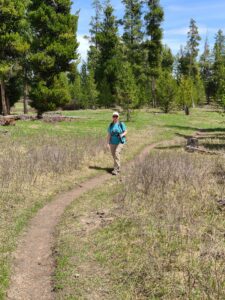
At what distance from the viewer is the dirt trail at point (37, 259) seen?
6.64 metres

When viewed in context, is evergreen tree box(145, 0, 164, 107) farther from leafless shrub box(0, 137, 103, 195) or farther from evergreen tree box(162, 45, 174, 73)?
leafless shrub box(0, 137, 103, 195)

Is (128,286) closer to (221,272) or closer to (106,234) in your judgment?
(221,272)

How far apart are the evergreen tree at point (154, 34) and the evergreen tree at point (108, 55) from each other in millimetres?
4851

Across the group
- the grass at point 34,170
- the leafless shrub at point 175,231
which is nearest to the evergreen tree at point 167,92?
the grass at point 34,170

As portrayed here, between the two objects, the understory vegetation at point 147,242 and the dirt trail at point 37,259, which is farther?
the dirt trail at point 37,259

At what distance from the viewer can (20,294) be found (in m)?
6.54

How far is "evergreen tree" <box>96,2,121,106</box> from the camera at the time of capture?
190 feet

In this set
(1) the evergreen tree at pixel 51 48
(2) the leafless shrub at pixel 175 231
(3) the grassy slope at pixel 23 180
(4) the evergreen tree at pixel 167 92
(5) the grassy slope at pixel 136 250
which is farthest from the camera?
(4) the evergreen tree at pixel 167 92

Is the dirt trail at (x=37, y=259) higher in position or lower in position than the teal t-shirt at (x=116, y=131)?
lower

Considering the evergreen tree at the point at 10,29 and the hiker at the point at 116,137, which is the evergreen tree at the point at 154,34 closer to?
the evergreen tree at the point at 10,29

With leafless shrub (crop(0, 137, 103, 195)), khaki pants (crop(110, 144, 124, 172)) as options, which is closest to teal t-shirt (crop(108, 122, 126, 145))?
khaki pants (crop(110, 144, 124, 172))

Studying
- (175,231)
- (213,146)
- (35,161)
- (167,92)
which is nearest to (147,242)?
(175,231)

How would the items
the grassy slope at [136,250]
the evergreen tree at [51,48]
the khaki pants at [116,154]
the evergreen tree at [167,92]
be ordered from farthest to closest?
the evergreen tree at [167,92]
the evergreen tree at [51,48]
the khaki pants at [116,154]
the grassy slope at [136,250]

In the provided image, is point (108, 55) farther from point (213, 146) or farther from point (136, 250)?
point (136, 250)
